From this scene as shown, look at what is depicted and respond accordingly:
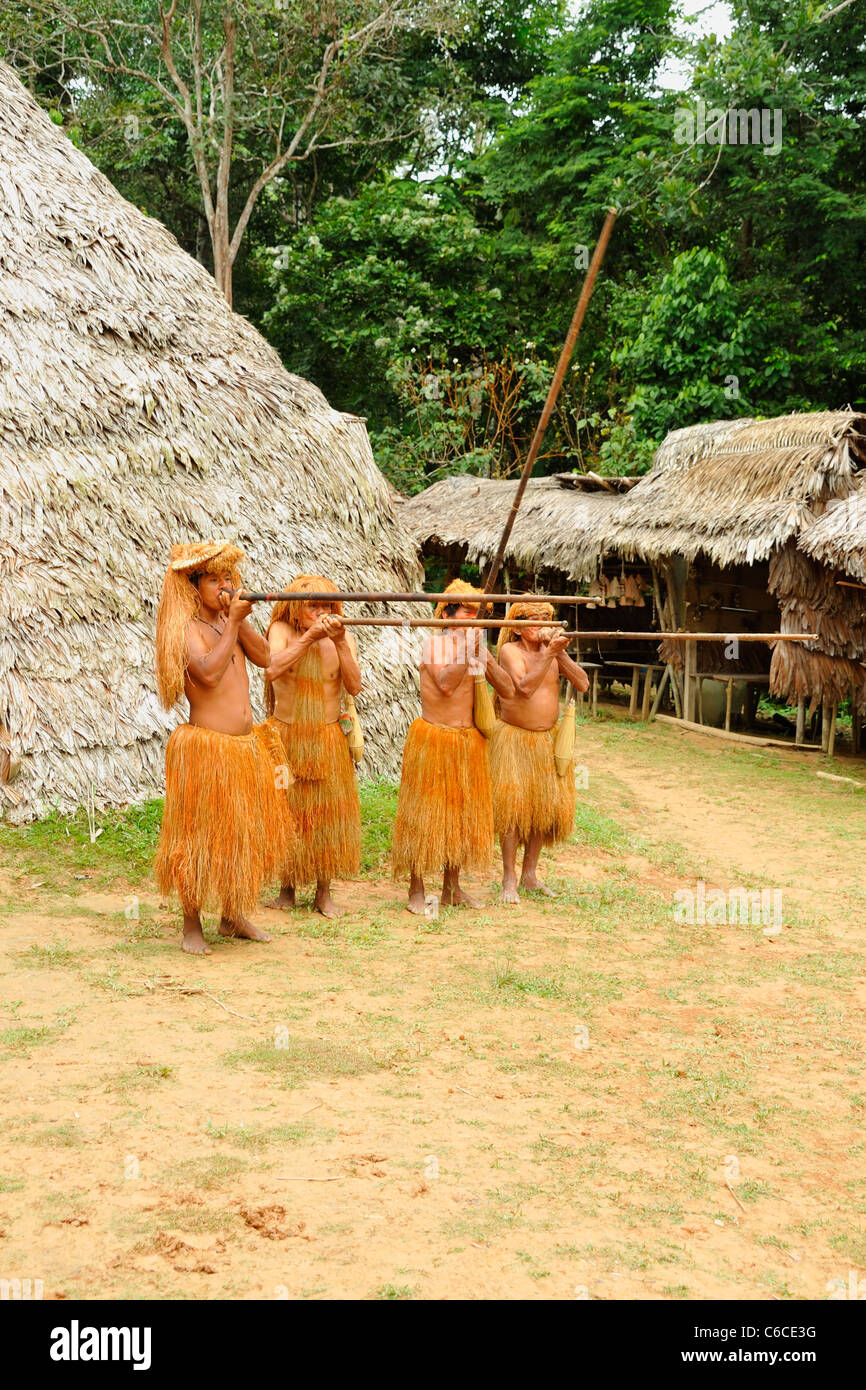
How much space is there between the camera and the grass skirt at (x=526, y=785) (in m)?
6.17

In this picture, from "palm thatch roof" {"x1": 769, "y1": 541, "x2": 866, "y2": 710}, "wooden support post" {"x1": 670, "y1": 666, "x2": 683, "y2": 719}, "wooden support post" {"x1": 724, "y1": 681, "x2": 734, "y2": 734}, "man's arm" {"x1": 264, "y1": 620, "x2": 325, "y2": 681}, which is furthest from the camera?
"wooden support post" {"x1": 670, "y1": 666, "x2": 683, "y2": 719}

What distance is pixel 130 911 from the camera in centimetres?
582

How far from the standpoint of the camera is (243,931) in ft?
17.8

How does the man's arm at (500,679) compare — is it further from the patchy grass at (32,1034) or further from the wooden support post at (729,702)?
the wooden support post at (729,702)

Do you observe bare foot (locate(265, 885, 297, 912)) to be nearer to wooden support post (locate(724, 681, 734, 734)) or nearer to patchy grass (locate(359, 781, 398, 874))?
patchy grass (locate(359, 781, 398, 874))

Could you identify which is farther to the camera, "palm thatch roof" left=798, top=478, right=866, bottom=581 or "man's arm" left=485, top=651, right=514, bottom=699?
"palm thatch roof" left=798, top=478, right=866, bottom=581

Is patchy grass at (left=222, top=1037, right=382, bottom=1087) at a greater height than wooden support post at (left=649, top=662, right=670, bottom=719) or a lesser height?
lesser

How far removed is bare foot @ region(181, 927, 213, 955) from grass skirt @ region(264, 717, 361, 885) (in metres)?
0.59

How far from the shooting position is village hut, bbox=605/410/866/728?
35.4 feet

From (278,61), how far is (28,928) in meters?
14.8

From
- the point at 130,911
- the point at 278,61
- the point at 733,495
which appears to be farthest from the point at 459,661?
the point at 278,61

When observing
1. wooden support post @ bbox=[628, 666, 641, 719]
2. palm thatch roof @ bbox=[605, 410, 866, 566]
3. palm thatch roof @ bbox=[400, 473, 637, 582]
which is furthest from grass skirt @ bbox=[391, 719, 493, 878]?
wooden support post @ bbox=[628, 666, 641, 719]

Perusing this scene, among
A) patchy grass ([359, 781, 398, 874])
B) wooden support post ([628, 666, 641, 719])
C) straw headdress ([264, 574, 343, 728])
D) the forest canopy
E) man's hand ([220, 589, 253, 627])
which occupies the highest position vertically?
the forest canopy

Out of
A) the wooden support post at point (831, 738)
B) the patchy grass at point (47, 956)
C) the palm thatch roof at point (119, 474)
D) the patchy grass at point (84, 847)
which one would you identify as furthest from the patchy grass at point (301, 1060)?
the wooden support post at point (831, 738)
